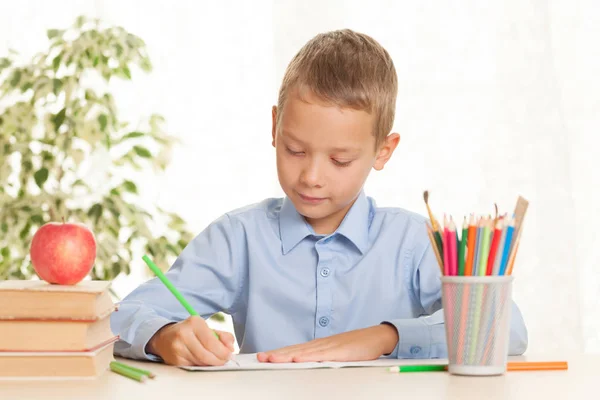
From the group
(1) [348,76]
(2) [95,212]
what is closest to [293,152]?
(1) [348,76]

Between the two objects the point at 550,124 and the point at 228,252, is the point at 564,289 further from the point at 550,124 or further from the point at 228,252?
the point at 228,252

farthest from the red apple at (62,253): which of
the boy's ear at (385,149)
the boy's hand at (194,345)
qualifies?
the boy's ear at (385,149)

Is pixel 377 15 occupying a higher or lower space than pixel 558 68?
higher

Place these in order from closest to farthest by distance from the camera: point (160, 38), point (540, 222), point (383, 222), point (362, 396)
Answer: point (362, 396) → point (383, 222) → point (540, 222) → point (160, 38)

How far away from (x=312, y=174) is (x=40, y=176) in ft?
5.53

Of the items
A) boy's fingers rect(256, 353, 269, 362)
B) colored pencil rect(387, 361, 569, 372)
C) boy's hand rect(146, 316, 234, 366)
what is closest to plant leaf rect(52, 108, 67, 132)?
boy's hand rect(146, 316, 234, 366)

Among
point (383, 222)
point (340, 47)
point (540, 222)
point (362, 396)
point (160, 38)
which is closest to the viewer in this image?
point (362, 396)

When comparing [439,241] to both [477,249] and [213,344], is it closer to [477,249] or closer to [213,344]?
[477,249]

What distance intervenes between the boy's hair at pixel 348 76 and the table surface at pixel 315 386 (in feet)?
1.73

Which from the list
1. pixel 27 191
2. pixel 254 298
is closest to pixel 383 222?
pixel 254 298

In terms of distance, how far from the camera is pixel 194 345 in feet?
3.86

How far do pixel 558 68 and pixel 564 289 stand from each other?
76 centimetres

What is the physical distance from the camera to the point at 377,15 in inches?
121

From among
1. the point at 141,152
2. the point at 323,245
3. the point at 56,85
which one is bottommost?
the point at 323,245
